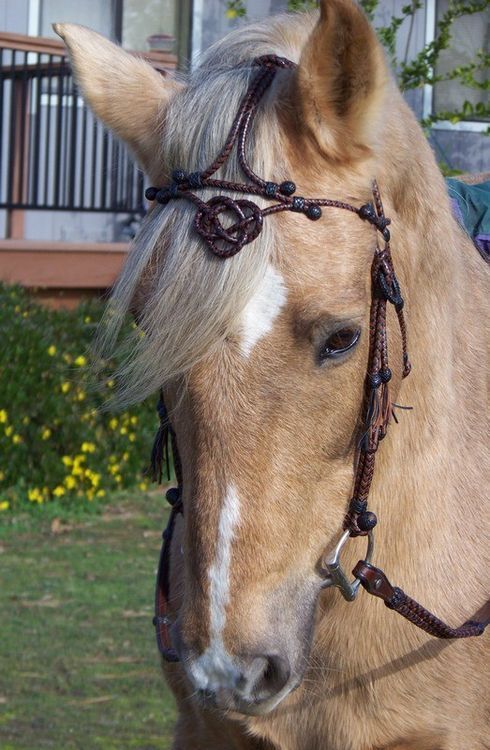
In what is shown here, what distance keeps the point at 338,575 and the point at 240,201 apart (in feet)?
2.76

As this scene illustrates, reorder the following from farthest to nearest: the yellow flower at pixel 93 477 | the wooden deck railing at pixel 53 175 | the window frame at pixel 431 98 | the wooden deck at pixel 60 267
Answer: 1. the window frame at pixel 431 98
2. the wooden deck railing at pixel 53 175
3. the wooden deck at pixel 60 267
4. the yellow flower at pixel 93 477

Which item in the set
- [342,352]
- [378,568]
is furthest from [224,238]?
[378,568]

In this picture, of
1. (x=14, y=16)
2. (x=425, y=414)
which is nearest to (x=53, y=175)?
(x=14, y=16)

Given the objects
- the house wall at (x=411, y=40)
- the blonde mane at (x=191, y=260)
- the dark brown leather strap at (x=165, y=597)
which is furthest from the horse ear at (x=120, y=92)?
the house wall at (x=411, y=40)

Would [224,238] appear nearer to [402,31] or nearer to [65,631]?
[65,631]

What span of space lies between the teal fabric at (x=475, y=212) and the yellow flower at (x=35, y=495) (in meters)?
5.78

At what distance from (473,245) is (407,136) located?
26.6 inches

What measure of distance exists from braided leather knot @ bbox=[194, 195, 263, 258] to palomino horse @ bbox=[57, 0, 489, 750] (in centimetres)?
2

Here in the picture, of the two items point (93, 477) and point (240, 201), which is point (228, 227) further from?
point (93, 477)

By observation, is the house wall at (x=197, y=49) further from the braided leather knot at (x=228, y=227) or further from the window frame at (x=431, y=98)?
the braided leather knot at (x=228, y=227)

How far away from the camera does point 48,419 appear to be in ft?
29.2

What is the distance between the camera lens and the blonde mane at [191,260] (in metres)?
2.36

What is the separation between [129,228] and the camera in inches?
473

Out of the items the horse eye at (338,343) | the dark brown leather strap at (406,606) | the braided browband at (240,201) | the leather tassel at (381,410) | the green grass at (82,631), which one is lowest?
the green grass at (82,631)
